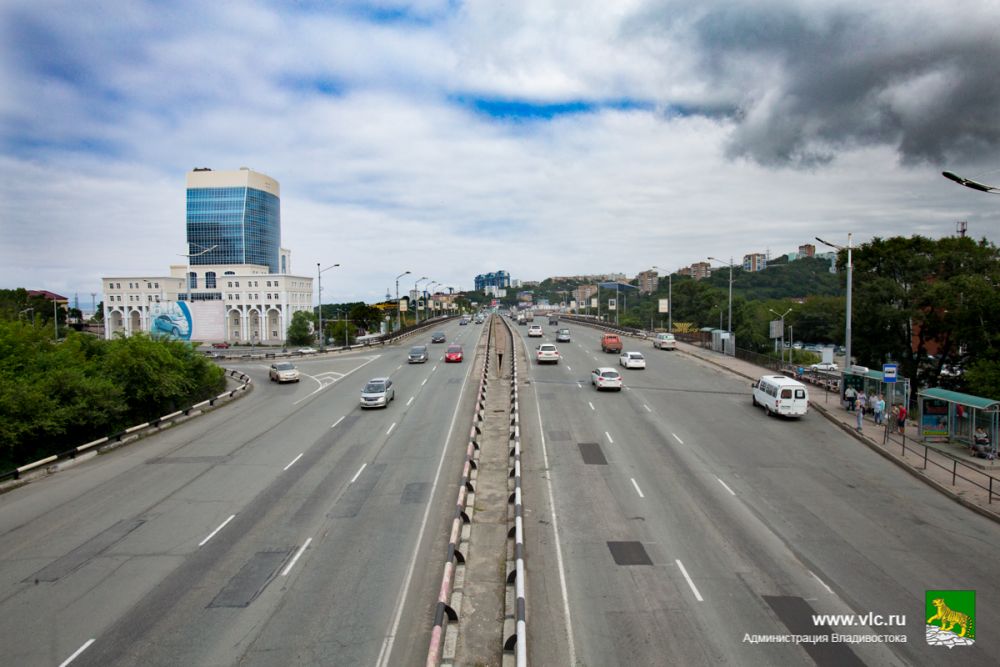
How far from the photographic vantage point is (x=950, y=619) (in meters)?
10.6

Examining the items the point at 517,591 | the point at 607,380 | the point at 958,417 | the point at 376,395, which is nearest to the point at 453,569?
the point at 517,591

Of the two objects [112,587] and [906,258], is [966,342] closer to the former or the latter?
[906,258]

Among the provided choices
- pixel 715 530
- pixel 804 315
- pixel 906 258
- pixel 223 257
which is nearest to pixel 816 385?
pixel 906 258

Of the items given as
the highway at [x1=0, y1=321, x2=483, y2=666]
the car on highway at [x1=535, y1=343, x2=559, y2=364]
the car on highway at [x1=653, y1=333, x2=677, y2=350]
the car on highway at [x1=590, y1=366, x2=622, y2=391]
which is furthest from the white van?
the car on highway at [x1=653, y1=333, x2=677, y2=350]

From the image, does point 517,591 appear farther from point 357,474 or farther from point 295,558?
point 357,474

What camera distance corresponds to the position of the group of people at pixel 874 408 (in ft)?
79.6

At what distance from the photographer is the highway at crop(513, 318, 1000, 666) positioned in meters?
9.66

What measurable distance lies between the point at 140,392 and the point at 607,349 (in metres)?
36.3

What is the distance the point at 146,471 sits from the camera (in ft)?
69.3

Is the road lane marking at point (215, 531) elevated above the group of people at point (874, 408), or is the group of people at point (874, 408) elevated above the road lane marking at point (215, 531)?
the group of people at point (874, 408)

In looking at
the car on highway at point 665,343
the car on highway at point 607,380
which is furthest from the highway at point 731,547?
the car on highway at point 665,343

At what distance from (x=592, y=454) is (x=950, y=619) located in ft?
39.1

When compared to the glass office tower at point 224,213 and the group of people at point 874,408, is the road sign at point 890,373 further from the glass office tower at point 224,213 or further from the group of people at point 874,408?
the glass office tower at point 224,213

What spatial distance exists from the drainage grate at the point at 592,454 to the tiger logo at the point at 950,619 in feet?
A: 34.3
